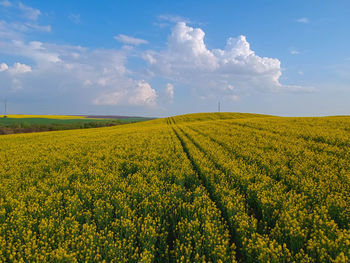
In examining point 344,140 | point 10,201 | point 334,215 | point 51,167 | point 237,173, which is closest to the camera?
point 334,215

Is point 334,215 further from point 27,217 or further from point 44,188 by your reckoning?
point 44,188

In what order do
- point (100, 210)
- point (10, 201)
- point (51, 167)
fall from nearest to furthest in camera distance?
1. point (100, 210)
2. point (10, 201)
3. point (51, 167)

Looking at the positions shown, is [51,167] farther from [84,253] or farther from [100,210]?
[84,253]

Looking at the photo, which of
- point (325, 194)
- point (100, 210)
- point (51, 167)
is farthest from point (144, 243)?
point (51, 167)

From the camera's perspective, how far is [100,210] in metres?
5.05

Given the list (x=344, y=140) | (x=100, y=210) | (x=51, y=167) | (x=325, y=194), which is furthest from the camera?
(x=344, y=140)

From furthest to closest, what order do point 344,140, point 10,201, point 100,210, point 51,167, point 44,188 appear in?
point 344,140
point 51,167
point 44,188
point 10,201
point 100,210

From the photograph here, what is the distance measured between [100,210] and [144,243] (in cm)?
197

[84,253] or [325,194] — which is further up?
[325,194]

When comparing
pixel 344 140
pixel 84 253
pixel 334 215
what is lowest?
pixel 84 253

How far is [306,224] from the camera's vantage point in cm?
423

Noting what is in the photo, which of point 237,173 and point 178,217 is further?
point 237,173

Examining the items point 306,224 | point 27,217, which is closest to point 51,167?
point 27,217

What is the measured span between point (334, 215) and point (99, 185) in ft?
24.6
